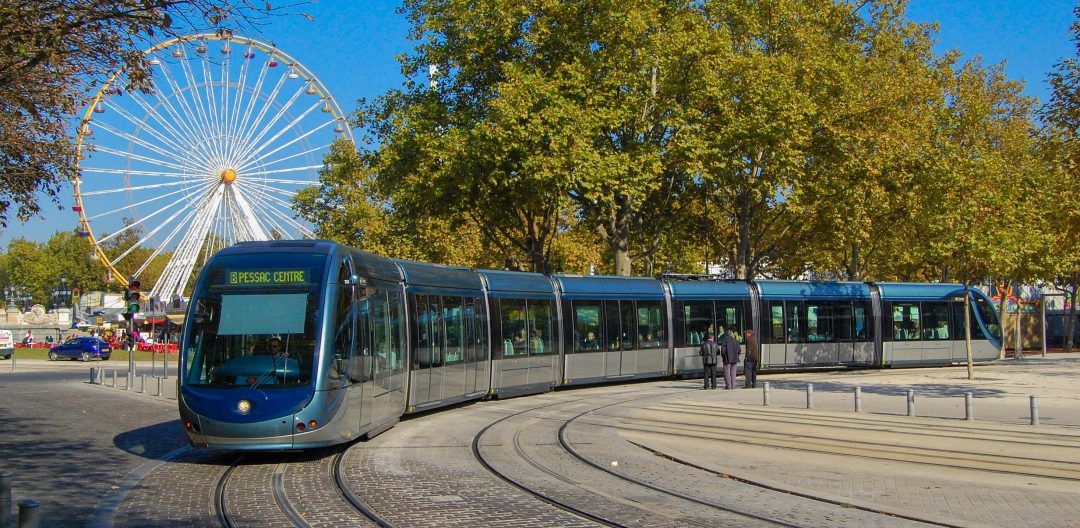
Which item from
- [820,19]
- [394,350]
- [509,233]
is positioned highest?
[820,19]

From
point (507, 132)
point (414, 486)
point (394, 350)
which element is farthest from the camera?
point (507, 132)

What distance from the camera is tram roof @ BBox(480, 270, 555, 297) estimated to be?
22.1 meters

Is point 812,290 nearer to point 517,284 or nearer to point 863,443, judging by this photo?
point 517,284

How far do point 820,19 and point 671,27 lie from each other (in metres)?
7.65

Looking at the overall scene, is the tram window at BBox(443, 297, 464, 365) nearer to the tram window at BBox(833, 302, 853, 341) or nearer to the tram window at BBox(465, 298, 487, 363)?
the tram window at BBox(465, 298, 487, 363)

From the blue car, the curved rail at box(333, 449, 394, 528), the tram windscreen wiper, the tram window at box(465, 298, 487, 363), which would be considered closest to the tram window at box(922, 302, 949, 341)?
the tram window at box(465, 298, 487, 363)

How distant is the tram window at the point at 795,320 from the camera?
32.3 meters

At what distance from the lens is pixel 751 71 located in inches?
1308

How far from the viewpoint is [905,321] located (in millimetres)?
35156

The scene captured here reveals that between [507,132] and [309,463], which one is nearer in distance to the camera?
[309,463]

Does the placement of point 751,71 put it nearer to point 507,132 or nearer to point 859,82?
point 859,82

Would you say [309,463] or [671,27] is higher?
[671,27]

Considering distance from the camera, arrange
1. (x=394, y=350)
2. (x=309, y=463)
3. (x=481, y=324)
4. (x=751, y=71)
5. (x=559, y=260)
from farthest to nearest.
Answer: (x=559, y=260), (x=751, y=71), (x=481, y=324), (x=394, y=350), (x=309, y=463)

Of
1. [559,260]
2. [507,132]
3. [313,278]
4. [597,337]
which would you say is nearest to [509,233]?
[507,132]
